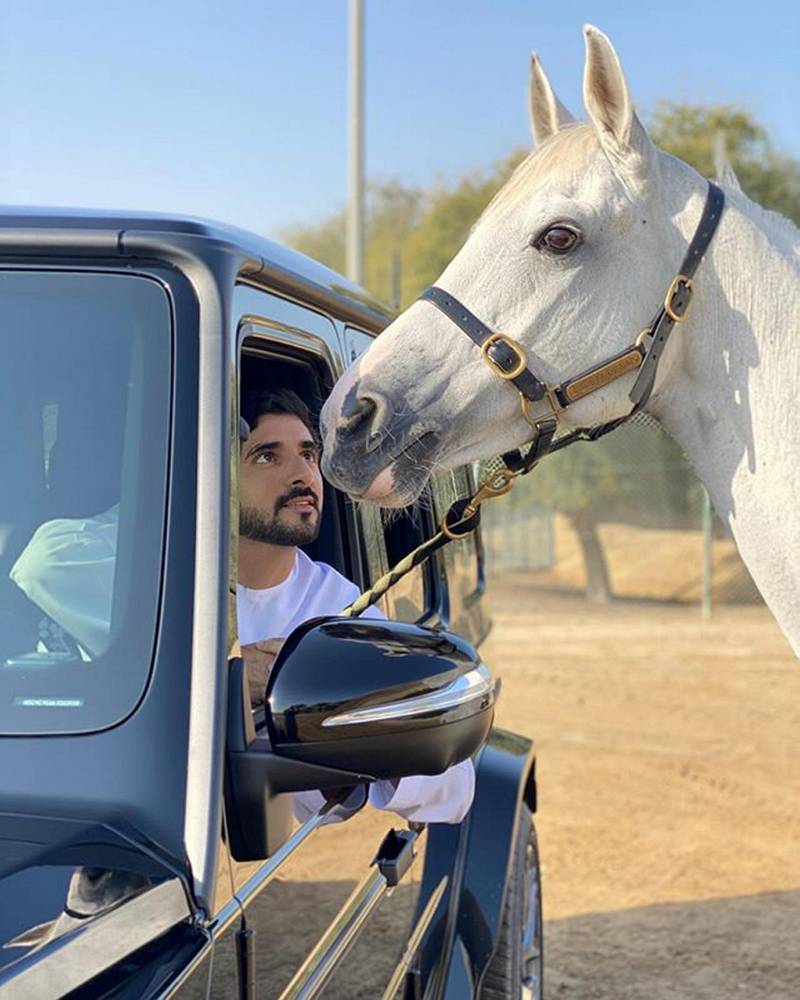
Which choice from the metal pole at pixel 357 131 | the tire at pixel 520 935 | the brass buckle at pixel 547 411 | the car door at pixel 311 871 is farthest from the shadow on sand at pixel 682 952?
the metal pole at pixel 357 131

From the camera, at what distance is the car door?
152 centimetres

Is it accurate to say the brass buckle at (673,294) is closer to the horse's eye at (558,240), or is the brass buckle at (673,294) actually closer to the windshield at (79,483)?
the horse's eye at (558,240)

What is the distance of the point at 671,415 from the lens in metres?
2.55

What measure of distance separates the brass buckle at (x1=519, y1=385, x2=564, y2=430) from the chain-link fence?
39.4 feet

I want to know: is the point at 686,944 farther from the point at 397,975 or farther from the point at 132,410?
the point at 132,410

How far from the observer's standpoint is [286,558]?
2.26 m

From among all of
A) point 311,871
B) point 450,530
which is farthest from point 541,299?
point 311,871

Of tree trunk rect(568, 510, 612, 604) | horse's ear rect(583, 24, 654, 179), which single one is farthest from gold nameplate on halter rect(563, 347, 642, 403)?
tree trunk rect(568, 510, 612, 604)

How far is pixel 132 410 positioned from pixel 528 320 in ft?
3.31

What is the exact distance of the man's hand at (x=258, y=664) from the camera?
1.91 metres

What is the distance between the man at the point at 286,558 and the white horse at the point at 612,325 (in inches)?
7.1

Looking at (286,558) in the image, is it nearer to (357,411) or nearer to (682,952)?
(357,411)

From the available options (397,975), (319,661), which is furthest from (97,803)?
(397,975)

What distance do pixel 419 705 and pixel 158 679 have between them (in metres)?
0.34
